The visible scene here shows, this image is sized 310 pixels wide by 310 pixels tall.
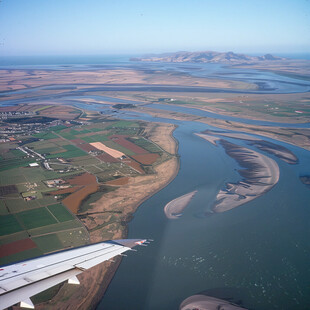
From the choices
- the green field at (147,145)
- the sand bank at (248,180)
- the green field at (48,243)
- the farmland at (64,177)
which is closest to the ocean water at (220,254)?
the sand bank at (248,180)

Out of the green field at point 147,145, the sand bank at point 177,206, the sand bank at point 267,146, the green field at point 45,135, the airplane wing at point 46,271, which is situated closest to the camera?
the airplane wing at point 46,271

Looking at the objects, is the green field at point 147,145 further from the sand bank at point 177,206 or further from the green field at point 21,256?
the green field at point 21,256

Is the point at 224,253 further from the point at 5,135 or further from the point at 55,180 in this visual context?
the point at 5,135

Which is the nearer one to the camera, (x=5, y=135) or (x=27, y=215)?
(x=27, y=215)

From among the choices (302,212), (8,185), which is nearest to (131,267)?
(302,212)

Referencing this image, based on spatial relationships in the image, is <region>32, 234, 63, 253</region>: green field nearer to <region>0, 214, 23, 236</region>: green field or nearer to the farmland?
the farmland

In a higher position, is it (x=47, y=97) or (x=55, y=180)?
(x=47, y=97)
